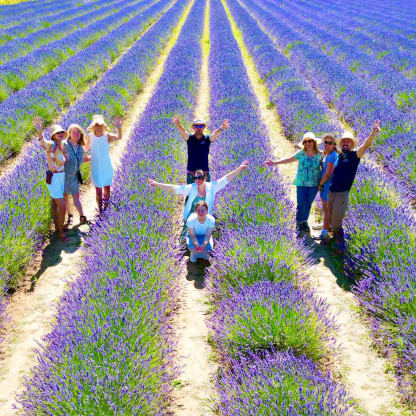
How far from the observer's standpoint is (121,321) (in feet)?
8.52

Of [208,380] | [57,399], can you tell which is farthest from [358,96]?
[57,399]

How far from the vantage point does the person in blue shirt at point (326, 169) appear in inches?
162

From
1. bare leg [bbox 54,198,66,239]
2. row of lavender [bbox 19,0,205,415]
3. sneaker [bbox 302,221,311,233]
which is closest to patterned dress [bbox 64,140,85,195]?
bare leg [bbox 54,198,66,239]

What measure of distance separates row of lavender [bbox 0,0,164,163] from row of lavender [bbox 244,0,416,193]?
6181mm

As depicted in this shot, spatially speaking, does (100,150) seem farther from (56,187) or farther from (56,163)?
(56,187)

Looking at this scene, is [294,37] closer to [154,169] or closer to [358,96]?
[358,96]

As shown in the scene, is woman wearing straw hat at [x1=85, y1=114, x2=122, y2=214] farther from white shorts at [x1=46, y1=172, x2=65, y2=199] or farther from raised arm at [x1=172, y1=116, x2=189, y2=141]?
raised arm at [x1=172, y1=116, x2=189, y2=141]

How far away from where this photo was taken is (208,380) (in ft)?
8.93

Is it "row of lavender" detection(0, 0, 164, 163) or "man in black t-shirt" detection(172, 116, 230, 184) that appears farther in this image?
"row of lavender" detection(0, 0, 164, 163)

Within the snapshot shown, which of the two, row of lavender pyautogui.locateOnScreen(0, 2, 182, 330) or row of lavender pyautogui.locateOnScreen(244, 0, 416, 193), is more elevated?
row of lavender pyautogui.locateOnScreen(244, 0, 416, 193)

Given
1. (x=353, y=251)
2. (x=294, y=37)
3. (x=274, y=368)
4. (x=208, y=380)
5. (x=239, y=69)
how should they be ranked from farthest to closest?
1. (x=294, y=37)
2. (x=239, y=69)
3. (x=353, y=251)
4. (x=208, y=380)
5. (x=274, y=368)

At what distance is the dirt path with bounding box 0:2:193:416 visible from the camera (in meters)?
2.74

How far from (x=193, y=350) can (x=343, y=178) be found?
7.75 ft

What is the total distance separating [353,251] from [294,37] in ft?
46.0
